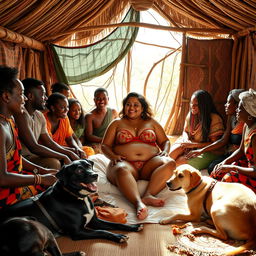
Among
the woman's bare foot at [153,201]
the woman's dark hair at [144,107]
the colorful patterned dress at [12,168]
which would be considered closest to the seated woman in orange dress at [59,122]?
the woman's dark hair at [144,107]

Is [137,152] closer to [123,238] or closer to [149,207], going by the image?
[149,207]

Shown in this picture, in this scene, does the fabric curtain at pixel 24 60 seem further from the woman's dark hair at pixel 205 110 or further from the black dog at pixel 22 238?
the black dog at pixel 22 238

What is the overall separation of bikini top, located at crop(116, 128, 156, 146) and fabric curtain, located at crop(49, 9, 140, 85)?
2.73 metres

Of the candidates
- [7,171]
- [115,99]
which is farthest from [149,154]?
[115,99]

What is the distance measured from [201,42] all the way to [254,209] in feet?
13.0

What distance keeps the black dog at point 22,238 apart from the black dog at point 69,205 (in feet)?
1.29

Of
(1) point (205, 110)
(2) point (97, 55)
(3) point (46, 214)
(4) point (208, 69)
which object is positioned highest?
(2) point (97, 55)

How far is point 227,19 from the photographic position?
5203 mm

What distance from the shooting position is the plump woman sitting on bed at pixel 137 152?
339 cm

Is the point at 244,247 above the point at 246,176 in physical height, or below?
below

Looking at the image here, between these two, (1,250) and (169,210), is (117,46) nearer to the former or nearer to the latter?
(169,210)

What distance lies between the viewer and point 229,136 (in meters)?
4.22

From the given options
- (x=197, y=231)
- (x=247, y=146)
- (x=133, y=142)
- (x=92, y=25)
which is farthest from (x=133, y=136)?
(x=92, y=25)

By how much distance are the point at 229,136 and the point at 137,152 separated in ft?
4.22
